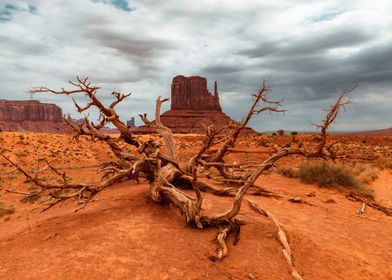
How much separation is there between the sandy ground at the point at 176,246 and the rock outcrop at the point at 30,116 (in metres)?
143

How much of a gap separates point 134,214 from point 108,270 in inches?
103

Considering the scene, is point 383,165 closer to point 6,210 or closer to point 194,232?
point 194,232

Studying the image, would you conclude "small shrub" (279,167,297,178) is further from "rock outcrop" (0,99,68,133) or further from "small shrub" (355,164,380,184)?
"rock outcrop" (0,99,68,133)

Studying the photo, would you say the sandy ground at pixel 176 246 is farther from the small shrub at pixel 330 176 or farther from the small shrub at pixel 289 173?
the small shrub at pixel 289 173

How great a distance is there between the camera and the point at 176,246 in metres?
5.77

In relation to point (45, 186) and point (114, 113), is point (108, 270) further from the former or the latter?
point (114, 113)

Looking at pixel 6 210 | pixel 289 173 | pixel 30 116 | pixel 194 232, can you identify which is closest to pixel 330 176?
pixel 289 173

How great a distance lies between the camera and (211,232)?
21.1ft

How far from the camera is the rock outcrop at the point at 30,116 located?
457 ft

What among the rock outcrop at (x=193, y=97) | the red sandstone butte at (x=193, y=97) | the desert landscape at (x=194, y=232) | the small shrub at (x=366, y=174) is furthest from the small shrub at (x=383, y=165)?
the rock outcrop at (x=193, y=97)

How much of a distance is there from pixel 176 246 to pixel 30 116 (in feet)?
526

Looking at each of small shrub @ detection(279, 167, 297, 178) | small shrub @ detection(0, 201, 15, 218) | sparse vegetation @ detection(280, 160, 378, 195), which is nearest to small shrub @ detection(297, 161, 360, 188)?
sparse vegetation @ detection(280, 160, 378, 195)

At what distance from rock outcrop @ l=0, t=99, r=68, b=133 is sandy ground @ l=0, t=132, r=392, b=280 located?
143 meters

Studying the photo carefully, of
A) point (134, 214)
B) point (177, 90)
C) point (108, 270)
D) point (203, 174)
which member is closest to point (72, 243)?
point (108, 270)
